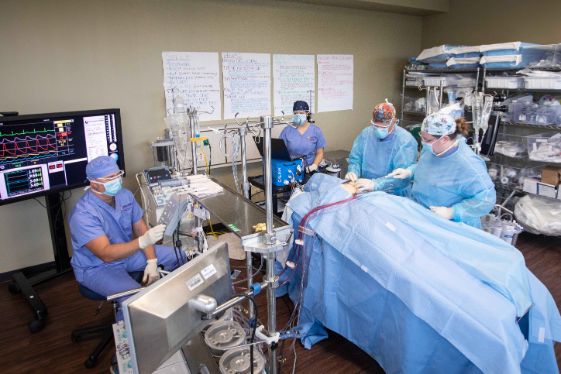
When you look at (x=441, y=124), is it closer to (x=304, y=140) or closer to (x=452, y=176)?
(x=452, y=176)

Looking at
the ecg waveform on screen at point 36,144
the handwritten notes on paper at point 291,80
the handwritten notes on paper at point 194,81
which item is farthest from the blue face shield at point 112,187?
the handwritten notes on paper at point 291,80

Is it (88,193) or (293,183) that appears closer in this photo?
(88,193)

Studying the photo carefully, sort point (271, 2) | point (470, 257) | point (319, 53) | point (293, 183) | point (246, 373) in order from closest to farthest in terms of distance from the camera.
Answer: point (246, 373) < point (470, 257) < point (293, 183) < point (271, 2) < point (319, 53)

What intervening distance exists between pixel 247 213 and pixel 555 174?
282cm

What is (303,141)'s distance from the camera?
338cm

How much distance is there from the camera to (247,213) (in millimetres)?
1631

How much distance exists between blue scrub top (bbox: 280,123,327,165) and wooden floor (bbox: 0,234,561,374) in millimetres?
1337

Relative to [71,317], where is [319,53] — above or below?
above

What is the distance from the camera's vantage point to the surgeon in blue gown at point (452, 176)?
210 cm

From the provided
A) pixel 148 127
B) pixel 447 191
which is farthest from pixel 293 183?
pixel 148 127

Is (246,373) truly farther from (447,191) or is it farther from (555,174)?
(555,174)

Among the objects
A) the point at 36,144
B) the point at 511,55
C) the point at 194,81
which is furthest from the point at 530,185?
the point at 36,144

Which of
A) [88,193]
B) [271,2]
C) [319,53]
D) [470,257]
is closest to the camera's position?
[470,257]

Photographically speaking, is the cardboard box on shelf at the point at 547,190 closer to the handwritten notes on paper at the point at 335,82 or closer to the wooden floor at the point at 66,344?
the wooden floor at the point at 66,344
